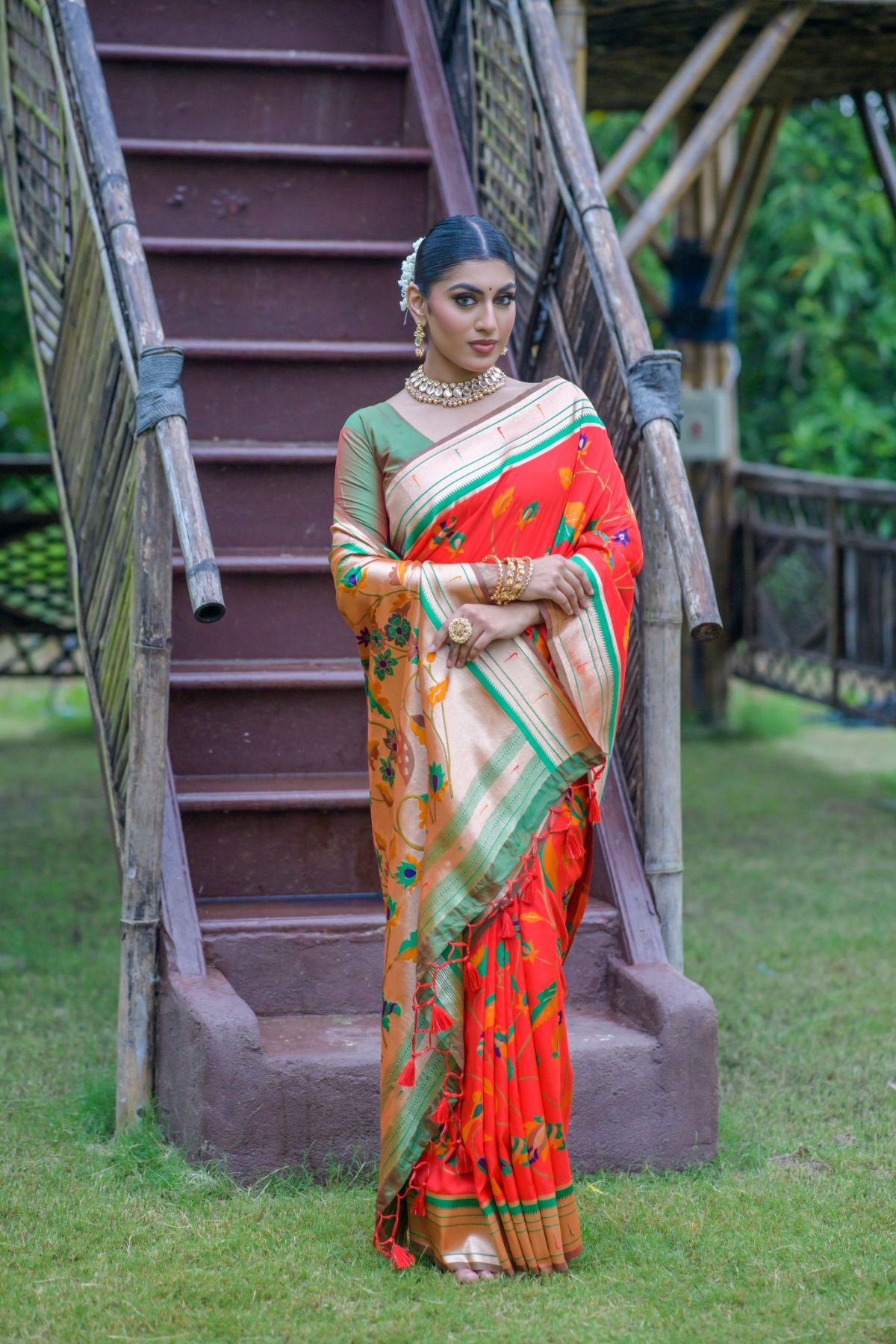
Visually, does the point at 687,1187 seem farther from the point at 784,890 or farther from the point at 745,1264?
the point at 784,890

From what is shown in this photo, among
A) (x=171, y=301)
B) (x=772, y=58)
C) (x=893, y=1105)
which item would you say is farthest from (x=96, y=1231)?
(x=772, y=58)

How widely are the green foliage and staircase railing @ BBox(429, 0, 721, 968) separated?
7489 mm

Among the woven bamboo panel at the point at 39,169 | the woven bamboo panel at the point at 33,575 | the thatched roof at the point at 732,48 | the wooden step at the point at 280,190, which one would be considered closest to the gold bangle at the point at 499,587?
the woven bamboo panel at the point at 39,169

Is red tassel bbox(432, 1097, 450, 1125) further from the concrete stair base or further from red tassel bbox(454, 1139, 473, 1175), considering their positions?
the concrete stair base

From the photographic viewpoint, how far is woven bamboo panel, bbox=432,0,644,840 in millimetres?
3820

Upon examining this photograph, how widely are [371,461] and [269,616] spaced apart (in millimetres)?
1519

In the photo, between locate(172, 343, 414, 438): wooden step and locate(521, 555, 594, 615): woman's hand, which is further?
locate(172, 343, 414, 438): wooden step

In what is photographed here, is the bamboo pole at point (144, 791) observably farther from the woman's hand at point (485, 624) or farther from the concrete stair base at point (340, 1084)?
the woman's hand at point (485, 624)

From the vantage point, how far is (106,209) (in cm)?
389

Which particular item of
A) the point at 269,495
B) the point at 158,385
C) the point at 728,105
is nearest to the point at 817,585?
the point at 728,105

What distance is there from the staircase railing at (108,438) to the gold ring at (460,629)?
0.46 metres

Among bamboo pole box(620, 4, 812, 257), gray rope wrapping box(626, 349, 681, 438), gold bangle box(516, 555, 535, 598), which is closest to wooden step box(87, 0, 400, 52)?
bamboo pole box(620, 4, 812, 257)

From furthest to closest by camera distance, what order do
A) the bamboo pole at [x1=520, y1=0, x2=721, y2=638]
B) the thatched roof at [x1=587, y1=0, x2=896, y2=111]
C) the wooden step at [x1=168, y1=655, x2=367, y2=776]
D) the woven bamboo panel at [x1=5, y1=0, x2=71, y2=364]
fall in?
the thatched roof at [x1=587, y1=0, x2=896, y2=111], the woven bamboo panel at [x1=5, y1=0, x2=71, y2=364], the wooden step at [x1=168, y1=655, x2=367, y2=776], the bamboo pole at [x1=520, y1=0, x2=721, y2=638]

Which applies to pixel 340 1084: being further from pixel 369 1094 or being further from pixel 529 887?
pixel 529 887
